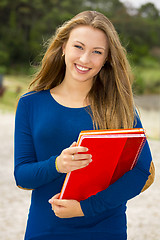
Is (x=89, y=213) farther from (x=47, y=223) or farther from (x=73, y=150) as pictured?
(x=73, y=150)

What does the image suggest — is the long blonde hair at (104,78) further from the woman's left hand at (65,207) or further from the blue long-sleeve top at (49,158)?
the woman's left hand at (65,207)

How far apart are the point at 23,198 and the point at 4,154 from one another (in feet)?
7.93

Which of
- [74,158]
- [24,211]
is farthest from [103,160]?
[24,211]

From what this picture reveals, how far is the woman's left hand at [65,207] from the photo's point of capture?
1.38 metres

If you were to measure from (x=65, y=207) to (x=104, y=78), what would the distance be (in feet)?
2.09

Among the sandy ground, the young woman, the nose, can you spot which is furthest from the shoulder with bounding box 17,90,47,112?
the sandy ground

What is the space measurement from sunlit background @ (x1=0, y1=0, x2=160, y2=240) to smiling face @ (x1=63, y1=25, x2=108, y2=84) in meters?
2.90

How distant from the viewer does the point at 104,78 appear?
1.70m

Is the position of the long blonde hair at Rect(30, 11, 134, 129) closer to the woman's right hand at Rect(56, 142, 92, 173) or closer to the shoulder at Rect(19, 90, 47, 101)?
the shoulder at Rect(19, 90, 47, 101)

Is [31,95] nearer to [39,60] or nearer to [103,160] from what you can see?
[103,160]

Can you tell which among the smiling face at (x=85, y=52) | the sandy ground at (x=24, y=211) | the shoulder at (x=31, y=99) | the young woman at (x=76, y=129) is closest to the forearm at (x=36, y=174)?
the young woman at (x=76, y=129)

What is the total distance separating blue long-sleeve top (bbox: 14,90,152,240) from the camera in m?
1.45

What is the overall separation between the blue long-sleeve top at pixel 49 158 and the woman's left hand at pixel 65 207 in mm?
78

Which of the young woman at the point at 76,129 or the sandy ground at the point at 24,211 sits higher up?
the young woman at the point at 76,129
